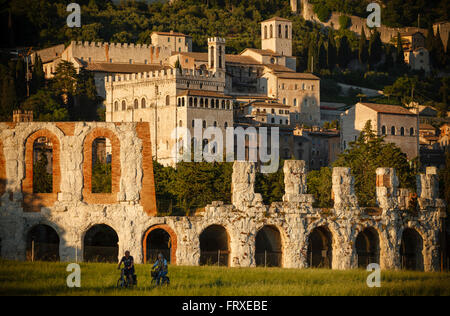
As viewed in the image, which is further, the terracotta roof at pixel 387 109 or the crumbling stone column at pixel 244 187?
the terracotta roof at pixel 387 109

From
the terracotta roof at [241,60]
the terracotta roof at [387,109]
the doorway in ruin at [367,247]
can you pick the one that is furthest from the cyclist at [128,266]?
the terracotta roof at [241,60]

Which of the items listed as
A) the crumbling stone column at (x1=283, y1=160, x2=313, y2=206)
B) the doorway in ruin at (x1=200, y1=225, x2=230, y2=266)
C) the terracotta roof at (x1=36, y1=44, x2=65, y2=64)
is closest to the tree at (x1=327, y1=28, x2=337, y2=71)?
the terracotta roof at (x1=36, y1=44, x2=65, y2=64)

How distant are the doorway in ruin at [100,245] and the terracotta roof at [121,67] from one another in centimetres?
6101

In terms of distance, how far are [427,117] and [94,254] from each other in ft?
262

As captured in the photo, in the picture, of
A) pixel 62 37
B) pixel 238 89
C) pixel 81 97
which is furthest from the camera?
pixel 62 37

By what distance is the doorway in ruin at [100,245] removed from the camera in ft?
129

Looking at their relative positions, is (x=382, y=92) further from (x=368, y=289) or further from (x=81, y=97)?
(x=368, y=289)

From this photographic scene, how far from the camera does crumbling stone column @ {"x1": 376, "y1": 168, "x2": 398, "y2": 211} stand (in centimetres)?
4206

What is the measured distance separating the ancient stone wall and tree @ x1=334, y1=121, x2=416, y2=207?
18.0 ft

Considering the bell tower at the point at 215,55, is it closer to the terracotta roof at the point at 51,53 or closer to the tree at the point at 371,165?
the terracotta roof at the point at 51,53

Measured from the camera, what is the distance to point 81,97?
9738 centimetres

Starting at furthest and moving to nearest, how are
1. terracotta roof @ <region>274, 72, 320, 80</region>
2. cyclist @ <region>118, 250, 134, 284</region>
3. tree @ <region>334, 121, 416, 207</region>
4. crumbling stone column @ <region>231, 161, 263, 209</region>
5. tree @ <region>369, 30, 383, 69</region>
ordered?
1. tree @ <region>369, 30, 383, 69</region>
2. terracotta roof @ <region>274, 72, 320, 80</region>
3. tree @ <region>334, 121, 416, 207</region>
4. crumbling stone column @ <region>231, 161, 263, 209</region>
5. cyclist @ <region>118, 250, 134, 284</region>

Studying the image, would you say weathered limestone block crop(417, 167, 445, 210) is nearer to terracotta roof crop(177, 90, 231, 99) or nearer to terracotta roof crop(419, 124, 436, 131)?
terracotta roof crop(177, 90, 231, 99)
